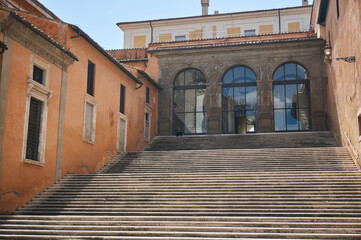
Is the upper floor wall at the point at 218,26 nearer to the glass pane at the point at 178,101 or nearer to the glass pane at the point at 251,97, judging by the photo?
the glass pane at the point at 178,101

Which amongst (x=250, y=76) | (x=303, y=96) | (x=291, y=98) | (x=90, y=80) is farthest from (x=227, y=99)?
(x=90, y=80)

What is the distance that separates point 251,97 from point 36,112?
1447 centimetres

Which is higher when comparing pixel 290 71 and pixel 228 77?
pixel 290 71

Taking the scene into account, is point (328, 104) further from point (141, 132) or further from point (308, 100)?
point (141, 132)

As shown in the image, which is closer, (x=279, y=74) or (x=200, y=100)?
(x=279, y=74)

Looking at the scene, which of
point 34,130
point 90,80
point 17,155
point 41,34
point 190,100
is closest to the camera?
point 17,155

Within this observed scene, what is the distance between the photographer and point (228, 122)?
83.5 ft

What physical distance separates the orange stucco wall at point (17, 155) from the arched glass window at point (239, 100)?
531 inches

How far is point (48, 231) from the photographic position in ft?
34.3

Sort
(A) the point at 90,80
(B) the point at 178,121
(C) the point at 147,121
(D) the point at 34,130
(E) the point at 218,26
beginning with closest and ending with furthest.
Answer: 1. (D) the point at 34,130
2. (A) the point at 90,80
3. (C) the point at 147,121
4. (B) the point at 178,121
5. (E) the point at 218,26

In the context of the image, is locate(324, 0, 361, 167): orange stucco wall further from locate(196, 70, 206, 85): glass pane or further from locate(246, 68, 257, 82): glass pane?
locate(196, 70, 206, 85): glass pane

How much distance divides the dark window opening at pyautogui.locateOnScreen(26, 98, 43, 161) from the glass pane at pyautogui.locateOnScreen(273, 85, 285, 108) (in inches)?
583

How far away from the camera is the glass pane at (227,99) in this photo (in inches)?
1007

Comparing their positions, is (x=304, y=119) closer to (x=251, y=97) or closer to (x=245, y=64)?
(x=251, y=97)
